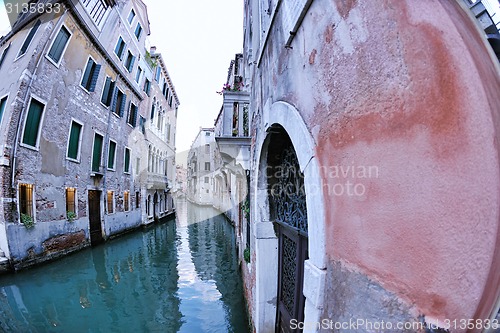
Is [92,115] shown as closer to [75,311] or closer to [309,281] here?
[75,311]

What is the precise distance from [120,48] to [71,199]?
799 cm

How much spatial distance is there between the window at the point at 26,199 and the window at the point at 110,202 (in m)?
4.02

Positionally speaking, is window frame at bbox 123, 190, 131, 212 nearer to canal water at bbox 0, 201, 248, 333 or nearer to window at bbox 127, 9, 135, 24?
canal water at bbox 0, 201, 248, 333

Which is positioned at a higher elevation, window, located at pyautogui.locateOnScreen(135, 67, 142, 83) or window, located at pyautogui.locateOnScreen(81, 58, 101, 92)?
window, located at pyautogui.locateOnScreen(135, 67, 142, 83)

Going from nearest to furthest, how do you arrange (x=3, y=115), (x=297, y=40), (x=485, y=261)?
(x=485, y=261)
(x=297, y=40)
(x=3, y=115)

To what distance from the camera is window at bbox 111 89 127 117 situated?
40.4 feet

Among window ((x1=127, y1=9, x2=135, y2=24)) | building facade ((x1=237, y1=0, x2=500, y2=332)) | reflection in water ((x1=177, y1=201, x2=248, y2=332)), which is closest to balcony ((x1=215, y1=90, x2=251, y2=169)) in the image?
reflection in water ((x1=177, y1=201, x2=248, y2=332))

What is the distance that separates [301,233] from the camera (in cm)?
253

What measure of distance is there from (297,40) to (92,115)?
10874 mm

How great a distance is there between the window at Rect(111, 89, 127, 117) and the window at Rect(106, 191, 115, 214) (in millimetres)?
3979

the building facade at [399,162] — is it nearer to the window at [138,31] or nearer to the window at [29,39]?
the window at [29,39]

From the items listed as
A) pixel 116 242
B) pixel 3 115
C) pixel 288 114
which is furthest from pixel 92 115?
pixel 288 114

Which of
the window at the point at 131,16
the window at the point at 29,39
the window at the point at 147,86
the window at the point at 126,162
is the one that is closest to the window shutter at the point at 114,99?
the window at the point at 126,162

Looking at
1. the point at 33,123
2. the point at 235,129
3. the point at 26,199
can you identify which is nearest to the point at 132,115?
the point at 33,123
